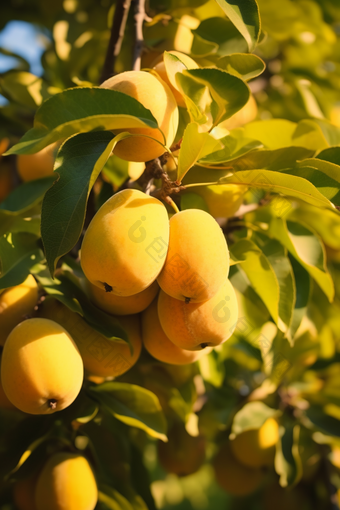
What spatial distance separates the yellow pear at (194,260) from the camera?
76 cm

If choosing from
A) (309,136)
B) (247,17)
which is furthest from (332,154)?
(247,17)

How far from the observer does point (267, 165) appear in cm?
93

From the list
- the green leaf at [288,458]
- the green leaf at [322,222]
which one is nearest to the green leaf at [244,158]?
the green leaf at [322,222]

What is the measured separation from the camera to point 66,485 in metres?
1.03

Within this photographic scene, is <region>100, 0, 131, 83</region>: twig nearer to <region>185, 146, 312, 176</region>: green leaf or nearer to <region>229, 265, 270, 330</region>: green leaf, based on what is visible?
<region>185, 146, 312, 176</region>: green leaf

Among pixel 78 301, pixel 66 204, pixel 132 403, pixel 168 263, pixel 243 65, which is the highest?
pixel 243 65

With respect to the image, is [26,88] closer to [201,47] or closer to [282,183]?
[201,47]

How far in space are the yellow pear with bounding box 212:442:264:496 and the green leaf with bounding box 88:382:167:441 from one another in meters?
0.71

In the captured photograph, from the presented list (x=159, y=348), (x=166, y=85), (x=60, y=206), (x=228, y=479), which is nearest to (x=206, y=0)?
(x=166, y=85)

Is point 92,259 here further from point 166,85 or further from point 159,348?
point 166,85

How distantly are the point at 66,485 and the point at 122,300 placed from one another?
480mm

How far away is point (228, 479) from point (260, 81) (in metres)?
1.63

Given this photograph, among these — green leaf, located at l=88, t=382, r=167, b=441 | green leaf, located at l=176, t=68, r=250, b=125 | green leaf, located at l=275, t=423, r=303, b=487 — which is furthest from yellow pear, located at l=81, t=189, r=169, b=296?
green leaf, located at l=275, t=423, r=303, b=487

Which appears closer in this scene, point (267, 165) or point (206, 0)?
point (267, 165)
